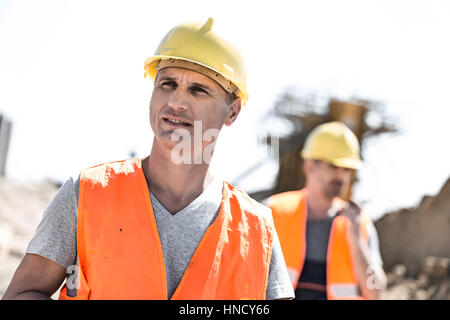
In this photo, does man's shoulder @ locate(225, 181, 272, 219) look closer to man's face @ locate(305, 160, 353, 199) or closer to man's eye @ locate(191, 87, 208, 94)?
man's eye @ locate(191, 87, 208, 94)

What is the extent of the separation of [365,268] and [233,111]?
2223 millimetres

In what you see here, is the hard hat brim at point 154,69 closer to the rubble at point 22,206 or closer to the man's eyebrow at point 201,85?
the man's eyebrow at point 201,85

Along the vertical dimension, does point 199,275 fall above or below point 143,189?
below

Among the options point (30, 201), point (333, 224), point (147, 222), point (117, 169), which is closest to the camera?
point (147, 222)

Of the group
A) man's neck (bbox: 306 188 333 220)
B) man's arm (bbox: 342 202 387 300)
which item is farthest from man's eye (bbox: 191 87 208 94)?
man's neck (bbox: 306 188 333 220)

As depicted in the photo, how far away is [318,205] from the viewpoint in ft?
14.1

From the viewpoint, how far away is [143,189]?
6.17ft

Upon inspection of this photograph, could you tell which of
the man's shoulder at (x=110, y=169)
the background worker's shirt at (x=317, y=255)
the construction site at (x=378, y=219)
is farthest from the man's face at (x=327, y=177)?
the construction site at (x=378, y=219)

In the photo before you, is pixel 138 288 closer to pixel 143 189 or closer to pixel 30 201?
pixel 143 189

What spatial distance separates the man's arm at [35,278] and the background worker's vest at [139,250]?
8 centimetres

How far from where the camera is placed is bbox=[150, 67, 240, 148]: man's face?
1.92 m

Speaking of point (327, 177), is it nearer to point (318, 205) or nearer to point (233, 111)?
point (318, 205)
